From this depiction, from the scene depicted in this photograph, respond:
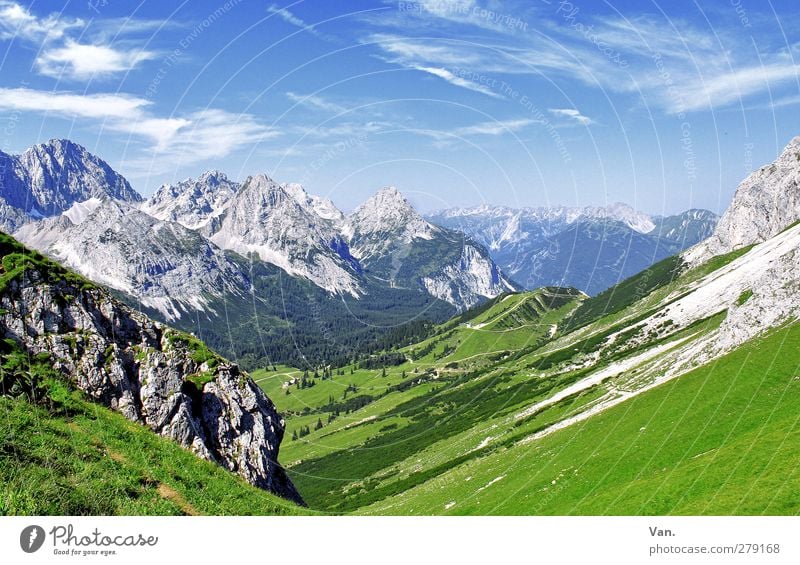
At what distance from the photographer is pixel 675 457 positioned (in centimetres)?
5806

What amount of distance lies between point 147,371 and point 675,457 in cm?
5920

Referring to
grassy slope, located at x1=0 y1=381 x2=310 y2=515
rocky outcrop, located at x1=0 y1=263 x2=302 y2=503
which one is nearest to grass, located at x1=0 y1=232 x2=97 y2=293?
rocky outcrop, located at x1=0 y1=263 x2=302 y2=503

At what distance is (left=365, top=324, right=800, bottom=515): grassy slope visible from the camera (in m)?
38.1

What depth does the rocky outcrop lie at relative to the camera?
4078 cm

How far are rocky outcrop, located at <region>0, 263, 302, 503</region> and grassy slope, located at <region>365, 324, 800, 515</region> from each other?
1217 inches

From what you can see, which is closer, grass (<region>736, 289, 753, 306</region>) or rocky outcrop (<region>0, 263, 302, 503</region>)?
rocky outcrop (<region>0, 263, 302, 503</region>)

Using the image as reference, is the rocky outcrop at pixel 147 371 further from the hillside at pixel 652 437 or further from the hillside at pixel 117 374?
the hillside at pixel 652 437

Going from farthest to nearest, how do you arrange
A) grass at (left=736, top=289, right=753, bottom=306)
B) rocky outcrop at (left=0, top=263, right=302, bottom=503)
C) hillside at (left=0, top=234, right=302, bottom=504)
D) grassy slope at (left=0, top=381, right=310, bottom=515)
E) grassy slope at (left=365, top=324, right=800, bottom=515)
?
grass at (left=736, top=289, right=753, bottom=306), rocky outcrop at (left=0, top=263, right=302, bottom=503), grassy slope at (left=365, top=324, right=800, bottom=515), hillside at (left=0, top=234, right=302, bottom=504), grassy slope at (left=0, top=381, right=310, bottom=515)

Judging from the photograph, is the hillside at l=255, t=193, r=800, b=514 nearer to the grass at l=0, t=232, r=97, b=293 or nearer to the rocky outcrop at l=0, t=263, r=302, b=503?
the rocky outcrop at l=0, t=263, r=302, b=503

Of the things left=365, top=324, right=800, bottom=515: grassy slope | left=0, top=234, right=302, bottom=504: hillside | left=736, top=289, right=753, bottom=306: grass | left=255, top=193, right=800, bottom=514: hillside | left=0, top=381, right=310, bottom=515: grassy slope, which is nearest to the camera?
left=0, top=381, right=310, bottom=515: grassy slope

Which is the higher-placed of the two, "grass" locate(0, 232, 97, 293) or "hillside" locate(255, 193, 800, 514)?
"grass" locate(0, 232, 97, 293)

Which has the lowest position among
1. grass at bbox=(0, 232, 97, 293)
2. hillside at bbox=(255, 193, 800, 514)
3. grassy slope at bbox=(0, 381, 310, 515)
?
hillside at bbox=(255, 193, 800, 514)

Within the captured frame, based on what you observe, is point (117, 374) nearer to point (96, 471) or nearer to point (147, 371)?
A: point (147, 371)
